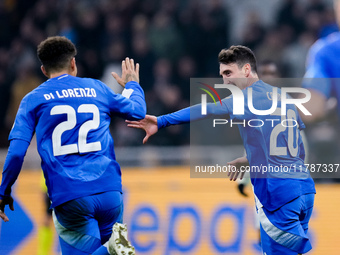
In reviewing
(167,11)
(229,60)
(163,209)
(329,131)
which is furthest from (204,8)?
(229,60)

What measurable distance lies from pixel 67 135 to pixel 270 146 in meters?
1.53

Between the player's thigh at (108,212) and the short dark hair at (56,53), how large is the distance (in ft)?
3.38

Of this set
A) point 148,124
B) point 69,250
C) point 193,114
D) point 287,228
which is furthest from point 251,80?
point 69,250

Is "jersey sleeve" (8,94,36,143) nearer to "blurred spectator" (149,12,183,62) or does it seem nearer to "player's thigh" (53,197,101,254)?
"player's thigh" (53,197,101,254)

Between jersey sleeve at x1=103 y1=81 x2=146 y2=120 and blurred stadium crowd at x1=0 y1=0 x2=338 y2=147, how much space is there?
20.3 feet

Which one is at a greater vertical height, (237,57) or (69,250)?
(237,57)

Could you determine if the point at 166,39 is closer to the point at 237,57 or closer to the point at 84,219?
the point at 237,57

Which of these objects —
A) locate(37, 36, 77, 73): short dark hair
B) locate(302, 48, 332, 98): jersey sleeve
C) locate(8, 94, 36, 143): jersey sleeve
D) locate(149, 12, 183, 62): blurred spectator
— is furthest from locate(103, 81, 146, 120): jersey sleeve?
locate(149, 12, 183, 62): blurred spectator

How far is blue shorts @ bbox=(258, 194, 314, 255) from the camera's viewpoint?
4805 millimetres

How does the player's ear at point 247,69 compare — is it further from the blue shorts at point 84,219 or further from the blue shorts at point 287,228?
the blue shorts at point 84,219

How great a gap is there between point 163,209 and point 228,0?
627cm

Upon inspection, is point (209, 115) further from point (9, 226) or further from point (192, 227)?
point (9, 226)

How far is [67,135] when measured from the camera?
14.9 feet

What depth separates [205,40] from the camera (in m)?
11.6
